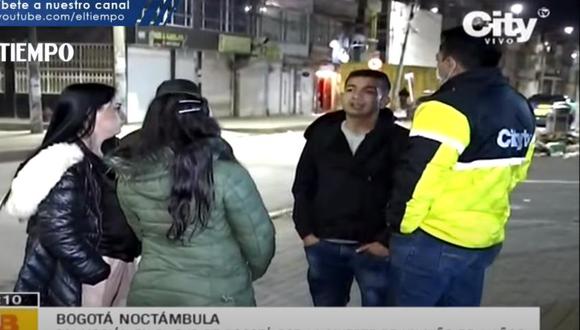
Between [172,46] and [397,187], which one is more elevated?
[172,46]

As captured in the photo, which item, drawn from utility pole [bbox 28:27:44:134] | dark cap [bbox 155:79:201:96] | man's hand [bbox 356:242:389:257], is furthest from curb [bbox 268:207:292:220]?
utility pole [bbox 28:27:44:134]

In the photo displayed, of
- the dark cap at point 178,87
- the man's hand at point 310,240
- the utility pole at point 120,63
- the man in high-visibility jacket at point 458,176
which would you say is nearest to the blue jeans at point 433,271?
the man in high-visibility jacket at point 458,176

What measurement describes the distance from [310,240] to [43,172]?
0.74 metres

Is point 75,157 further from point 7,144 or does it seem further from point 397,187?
point 397,187

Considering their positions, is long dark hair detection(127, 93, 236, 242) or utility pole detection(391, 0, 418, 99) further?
utility pole detection(391, 0, 418, 99)

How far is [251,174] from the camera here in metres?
2.12

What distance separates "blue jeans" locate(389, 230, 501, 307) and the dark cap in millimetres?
650

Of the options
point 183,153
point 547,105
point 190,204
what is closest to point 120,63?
point 183,153

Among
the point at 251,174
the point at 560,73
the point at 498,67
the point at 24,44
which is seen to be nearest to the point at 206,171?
the point at 251,174

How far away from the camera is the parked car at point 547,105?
7.01ft

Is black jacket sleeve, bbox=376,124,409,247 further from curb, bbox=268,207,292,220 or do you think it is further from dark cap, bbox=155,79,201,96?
dark cap, bbox=155,79,201,96

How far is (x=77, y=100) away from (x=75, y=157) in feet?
0.49

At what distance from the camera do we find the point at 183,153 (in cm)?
202

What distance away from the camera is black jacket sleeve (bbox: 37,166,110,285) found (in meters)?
2.14
